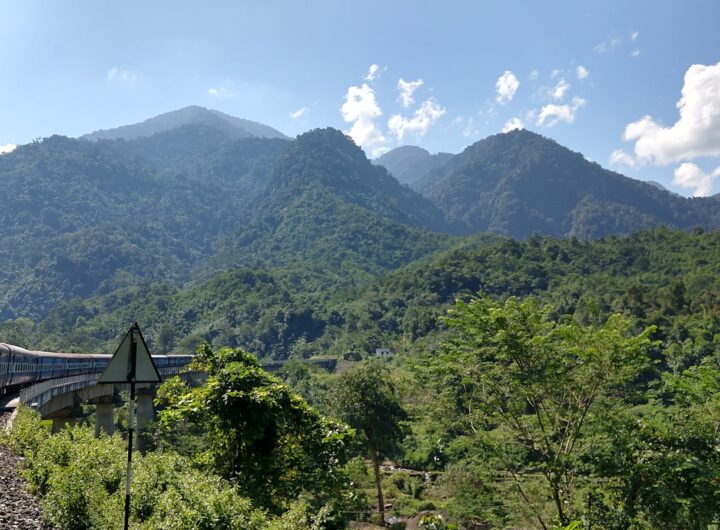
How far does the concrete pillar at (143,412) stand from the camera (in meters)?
31.0

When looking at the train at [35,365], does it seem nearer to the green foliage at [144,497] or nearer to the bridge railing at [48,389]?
the bridge railing at [48,389]

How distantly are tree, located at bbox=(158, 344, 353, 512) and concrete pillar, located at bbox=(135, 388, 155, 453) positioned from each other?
25015mm

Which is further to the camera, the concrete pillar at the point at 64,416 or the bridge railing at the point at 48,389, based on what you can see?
the concrete pillar at the point at 64,416

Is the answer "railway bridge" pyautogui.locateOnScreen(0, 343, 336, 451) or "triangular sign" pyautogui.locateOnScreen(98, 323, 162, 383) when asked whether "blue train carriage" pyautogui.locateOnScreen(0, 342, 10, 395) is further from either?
"triangular sign" pyautogui.locateOnScreen(98, 323, 162, 383)

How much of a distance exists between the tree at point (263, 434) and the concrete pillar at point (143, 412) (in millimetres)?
25015

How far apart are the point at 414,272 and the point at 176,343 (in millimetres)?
52610

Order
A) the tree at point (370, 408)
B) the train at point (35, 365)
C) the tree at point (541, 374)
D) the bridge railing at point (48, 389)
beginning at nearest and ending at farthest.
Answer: the tree at point (541, 374), the bridge railing at point (48, 389), the train at point (35, 365), the tree at point (370, 408)

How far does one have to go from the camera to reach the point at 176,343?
105 metres

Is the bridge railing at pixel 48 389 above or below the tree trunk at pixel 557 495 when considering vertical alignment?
above

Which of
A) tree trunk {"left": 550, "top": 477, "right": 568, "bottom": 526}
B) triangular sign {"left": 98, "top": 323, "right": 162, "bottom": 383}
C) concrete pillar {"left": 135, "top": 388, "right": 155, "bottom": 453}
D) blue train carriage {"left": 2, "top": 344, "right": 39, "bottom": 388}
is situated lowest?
concrete pillar {"left": 135, "top": 388, "right": 155, "bottom": 453}

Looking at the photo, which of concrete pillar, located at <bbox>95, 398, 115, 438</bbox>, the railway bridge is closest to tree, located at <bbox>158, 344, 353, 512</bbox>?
the railway bridge

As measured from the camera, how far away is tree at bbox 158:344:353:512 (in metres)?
8.20

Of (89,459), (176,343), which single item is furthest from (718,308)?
(176,343)

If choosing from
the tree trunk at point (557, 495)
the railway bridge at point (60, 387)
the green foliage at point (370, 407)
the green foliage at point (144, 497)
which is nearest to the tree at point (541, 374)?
the tree trunk at point (557, 495)
